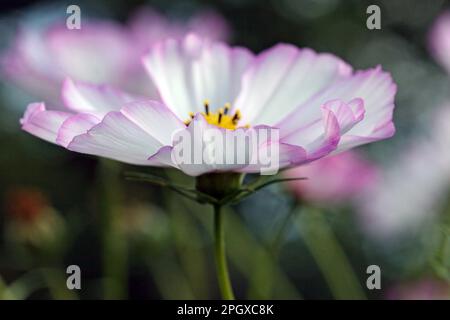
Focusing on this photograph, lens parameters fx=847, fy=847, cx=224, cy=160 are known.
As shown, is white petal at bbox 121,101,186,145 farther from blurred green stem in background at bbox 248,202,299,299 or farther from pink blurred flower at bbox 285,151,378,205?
pink blurred flower at bbox 285,151,378,205

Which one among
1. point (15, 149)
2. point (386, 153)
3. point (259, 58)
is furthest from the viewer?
point (15, 149)

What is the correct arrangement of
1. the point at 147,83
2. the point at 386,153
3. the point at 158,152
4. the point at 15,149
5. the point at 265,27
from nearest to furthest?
1. the point at 158,152
2. the point at 147,83
3. the point at 386,153
4. the point at 15,149
5. the point at 265,27

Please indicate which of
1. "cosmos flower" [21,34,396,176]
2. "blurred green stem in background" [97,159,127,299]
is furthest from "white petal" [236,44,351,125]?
"blurred green stem in background" [97,159,127,299]

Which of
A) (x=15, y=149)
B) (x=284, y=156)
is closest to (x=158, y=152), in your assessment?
(x=284, y=156)

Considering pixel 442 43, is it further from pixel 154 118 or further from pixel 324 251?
pixel 154 118

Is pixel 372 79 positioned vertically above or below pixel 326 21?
below

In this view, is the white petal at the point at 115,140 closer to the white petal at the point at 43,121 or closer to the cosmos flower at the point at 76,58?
the white petal at the point at 43,121

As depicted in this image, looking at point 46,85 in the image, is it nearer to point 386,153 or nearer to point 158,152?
point 158,152
